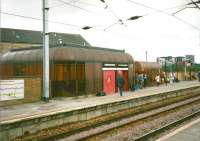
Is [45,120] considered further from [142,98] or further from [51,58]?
[142,98]

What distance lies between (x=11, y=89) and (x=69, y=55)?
663 centimetres

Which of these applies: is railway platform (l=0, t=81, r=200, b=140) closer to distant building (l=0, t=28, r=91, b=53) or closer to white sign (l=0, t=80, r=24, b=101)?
white sign (l=0, t=80, r=24, b=101)

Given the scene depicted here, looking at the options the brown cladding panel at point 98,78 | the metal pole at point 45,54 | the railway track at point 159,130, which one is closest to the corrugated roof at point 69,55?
the brown cladding panel at point 98,78

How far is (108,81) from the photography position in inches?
1216

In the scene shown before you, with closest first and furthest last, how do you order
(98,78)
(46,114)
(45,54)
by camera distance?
(46,114) → (45,54) → (98,78)

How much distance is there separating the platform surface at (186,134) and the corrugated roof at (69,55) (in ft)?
42.0

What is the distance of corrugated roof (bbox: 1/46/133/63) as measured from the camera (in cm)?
2600

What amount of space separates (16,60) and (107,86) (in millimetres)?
8361

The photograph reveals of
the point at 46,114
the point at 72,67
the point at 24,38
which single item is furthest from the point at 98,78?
the point at 24,38

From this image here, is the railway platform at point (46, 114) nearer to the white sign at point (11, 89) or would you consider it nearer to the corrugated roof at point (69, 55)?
the white sign at point (11, 89)

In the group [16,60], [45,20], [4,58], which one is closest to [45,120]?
[45,20]

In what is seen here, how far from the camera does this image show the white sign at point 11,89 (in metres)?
20.3

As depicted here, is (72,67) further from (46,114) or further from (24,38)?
(24,38)

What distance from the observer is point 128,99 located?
24.3 meters
